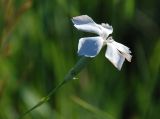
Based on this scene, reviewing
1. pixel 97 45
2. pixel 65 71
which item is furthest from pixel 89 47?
pixel 65 71

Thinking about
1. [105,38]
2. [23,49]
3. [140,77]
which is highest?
[105,38]

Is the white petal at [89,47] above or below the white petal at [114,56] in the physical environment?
above

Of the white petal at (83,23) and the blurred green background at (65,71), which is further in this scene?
the blurred green background at (65,71)

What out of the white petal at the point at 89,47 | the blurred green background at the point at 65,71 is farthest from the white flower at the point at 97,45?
the blurred green background at the point at 65,71

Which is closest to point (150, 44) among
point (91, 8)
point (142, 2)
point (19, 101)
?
point (142, 2)

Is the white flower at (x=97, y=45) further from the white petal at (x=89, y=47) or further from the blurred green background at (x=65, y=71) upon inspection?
the blurred green background at (x=65, y=71)

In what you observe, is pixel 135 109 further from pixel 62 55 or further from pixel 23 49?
pixel 23 49

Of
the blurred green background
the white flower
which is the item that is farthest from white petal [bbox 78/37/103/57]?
the blurred green background

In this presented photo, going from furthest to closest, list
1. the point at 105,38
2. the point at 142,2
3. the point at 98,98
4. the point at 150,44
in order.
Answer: the point at 142,2, the point at 150,44, the point at 98,98, the point at 105,38
